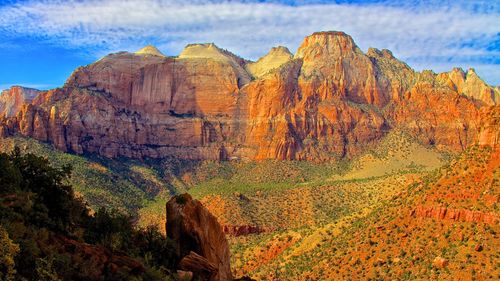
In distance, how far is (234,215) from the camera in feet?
400

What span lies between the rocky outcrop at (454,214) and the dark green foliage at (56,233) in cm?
4126

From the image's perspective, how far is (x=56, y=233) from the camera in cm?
2888

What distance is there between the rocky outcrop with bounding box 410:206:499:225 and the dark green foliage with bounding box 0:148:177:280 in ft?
135

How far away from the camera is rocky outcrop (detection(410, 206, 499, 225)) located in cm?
6494

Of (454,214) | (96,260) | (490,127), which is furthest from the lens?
(490,127)

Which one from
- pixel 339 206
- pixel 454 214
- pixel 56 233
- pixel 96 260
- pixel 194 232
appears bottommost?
pixel 339 206

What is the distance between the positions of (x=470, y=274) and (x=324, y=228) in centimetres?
3728

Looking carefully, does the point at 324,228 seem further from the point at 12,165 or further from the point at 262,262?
the point at 12,165

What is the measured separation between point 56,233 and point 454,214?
5239 cm

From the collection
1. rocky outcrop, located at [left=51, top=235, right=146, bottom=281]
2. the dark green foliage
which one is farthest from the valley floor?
rocky outcrop, located at [left=51, top=235, right=146, bottom=281]

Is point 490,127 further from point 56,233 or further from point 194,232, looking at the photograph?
point 56,233

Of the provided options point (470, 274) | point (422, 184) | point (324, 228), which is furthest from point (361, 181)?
point (470, 274)

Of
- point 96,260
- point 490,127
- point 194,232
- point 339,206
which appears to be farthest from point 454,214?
point 339,206

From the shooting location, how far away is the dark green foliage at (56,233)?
79.9 feet
